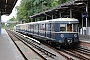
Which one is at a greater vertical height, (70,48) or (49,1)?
(49,1)

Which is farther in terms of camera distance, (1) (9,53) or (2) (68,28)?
(2) (68,28)

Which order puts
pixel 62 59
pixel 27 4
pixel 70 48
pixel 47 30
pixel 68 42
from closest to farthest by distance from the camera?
1. pixel 62 59
2. pixel 68 42
3. pixel 70 48
4. pixel 47 30
5. pixel 27 4

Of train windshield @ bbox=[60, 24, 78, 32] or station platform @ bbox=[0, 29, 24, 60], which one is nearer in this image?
station platform @ bbox=[0, 29, 24, 60]

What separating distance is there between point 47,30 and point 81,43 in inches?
133

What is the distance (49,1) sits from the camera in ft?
265

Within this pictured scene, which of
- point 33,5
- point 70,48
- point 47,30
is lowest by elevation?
point 70,48

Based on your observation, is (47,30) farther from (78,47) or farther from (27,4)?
(27,4)

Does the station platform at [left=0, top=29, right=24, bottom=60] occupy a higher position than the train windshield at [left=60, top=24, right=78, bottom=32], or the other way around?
the train windshield at [left=60, top=24, right=78, bottom=32]

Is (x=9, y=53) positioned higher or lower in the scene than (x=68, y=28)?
lower

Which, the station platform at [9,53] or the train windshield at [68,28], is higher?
the train windshield at [68,28]

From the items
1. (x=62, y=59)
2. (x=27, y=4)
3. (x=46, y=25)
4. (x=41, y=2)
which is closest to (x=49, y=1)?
(x=41, y=2)

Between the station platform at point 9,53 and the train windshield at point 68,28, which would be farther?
the train windshield at point 68,28

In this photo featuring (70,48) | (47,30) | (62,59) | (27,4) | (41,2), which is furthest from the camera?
(27,4)

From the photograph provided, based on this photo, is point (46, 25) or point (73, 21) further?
point (46, 25)
